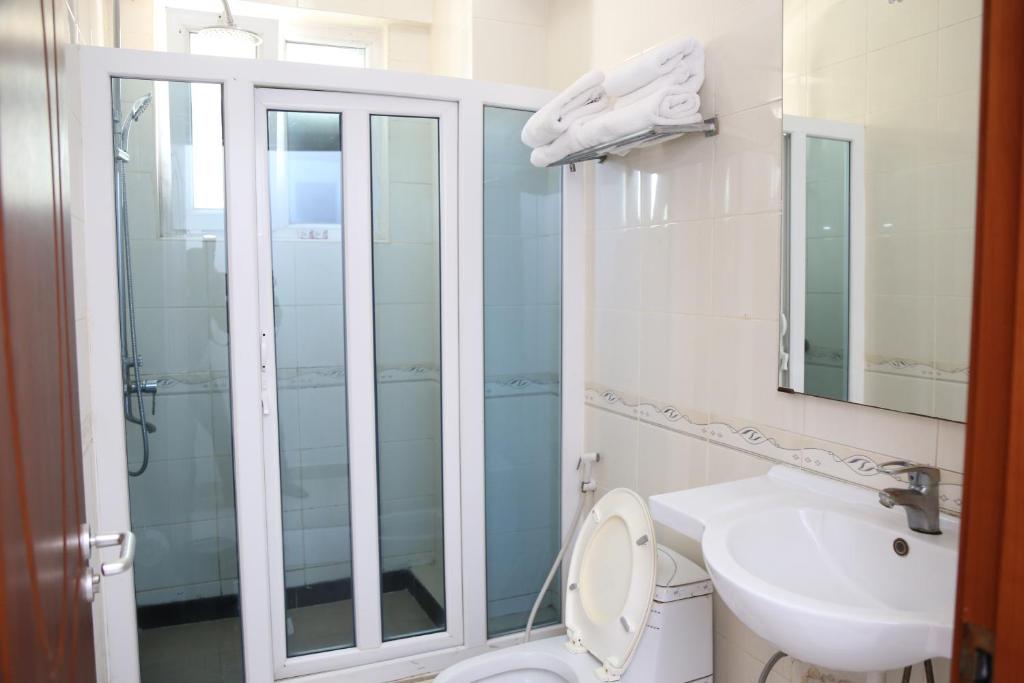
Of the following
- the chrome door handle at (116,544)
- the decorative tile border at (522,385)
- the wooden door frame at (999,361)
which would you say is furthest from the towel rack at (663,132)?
the chrome door handle at (116,544)

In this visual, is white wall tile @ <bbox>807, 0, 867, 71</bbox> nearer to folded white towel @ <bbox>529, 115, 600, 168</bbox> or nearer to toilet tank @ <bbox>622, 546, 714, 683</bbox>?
folded white towel @ <bbox>529, 115, 600, 168</bbox>

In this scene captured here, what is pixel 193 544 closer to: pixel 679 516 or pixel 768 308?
pixel 679 516

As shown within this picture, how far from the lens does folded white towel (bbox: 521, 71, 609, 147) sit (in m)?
1.97

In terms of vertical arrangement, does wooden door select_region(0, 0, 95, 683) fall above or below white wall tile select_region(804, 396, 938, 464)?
above

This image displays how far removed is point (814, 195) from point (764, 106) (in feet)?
0.89

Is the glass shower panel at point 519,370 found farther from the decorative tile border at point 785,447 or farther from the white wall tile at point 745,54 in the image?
the white wall tile at point 745,54

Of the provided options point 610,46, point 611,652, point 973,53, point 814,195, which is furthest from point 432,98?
point 611,652

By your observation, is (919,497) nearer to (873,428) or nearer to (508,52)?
(873,428)

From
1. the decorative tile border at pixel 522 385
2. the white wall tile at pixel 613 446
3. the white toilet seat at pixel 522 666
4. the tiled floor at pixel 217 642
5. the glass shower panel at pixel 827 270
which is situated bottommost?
the tiled floor at pixel 217 642

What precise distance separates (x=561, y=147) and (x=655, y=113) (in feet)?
1.31

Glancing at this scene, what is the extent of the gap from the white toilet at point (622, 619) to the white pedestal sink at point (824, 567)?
0.88ft

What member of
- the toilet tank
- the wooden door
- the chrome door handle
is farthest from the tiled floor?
the wooden door

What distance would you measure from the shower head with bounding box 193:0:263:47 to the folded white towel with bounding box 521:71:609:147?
1.31 metres

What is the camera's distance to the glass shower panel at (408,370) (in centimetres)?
218
